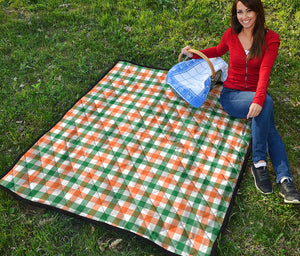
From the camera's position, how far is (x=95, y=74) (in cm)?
469

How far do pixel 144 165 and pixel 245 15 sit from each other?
1.88m

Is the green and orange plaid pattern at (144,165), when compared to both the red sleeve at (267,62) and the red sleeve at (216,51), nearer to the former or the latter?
the red sleeve at (216,51)

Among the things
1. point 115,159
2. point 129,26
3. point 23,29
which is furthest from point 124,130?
point 23,29

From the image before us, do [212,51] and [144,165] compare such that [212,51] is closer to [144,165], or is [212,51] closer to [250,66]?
[250,66]

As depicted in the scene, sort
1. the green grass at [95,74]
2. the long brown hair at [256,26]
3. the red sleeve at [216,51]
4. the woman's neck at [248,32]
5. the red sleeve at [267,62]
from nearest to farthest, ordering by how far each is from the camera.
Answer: the green grass at [95,74]
the long brown hair at [256,26]
the red sleeve at [267,62]
the woman's neck at [248,32]
the red sleeve at [216,51]

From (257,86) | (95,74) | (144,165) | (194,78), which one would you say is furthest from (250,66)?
(95,74)

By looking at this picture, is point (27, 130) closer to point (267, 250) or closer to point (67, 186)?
point (67, 186)

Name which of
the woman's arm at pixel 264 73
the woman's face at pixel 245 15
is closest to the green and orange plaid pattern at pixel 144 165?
the woman's arm at pixel 264 73

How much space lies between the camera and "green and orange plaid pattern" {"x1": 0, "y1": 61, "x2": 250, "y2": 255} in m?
2.97

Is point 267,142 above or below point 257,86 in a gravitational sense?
below

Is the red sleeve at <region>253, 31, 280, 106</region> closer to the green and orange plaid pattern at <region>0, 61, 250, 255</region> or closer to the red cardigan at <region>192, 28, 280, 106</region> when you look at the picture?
the red cardigan at <region>192, 28, 280, 106</region>

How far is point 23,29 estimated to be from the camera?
552cm

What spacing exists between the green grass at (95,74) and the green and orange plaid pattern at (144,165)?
0.55ft

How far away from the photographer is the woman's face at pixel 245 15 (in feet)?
10.5
